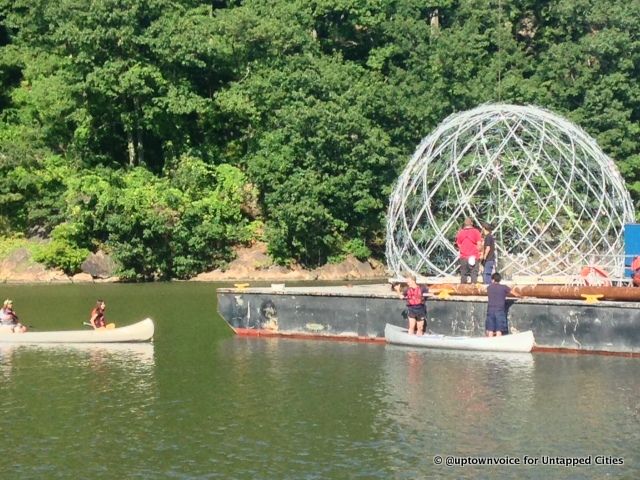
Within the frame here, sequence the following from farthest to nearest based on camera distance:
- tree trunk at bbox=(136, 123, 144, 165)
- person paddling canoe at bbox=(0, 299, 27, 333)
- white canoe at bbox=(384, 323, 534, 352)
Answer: tree trunk at bbox=(136, 123, 144, 165) < person paddling canoe at bbox=(0, 299, 27, 333) < white canoe at bbox=(384, 323, 534, 352)

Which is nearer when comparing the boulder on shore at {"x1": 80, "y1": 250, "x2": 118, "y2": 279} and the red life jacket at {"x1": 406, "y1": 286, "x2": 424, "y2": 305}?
the red life jacket at {"x1": 406, "y1": 286, "x2": 424, "y2": 305}

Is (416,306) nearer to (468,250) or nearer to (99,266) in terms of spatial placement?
(468,250)

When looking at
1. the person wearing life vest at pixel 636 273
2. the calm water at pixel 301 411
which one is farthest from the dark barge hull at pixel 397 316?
the person wearing life vest at pixel 636 273

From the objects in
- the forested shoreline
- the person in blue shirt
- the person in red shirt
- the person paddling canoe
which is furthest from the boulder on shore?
the person in blue shirt

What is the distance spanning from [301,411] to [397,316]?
8109 millimetres

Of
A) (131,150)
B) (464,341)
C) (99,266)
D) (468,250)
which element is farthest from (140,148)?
(464,341)

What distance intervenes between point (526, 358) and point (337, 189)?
2635cm

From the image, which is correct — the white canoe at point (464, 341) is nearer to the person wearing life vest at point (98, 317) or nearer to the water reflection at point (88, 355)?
the water reflection at point (88, 355)

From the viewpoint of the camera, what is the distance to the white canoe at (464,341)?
26781 mm

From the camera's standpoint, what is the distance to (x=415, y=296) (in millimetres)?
28125

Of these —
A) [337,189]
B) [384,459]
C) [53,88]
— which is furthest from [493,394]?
[53,88]

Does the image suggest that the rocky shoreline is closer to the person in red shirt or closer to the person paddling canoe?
the person paddling canoe

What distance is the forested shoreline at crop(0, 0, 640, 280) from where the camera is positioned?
5203 centimetres

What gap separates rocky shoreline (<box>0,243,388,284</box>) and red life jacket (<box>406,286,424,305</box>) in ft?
74.8
